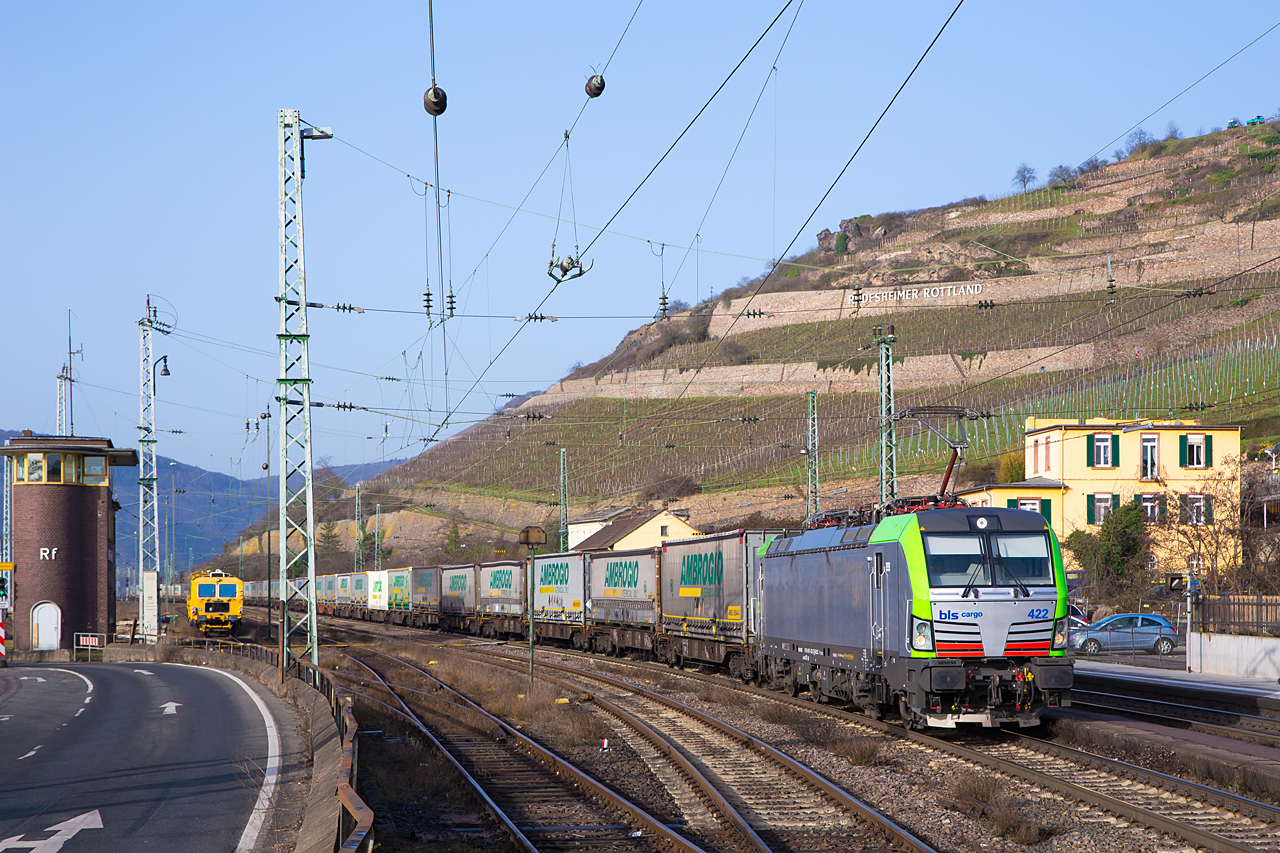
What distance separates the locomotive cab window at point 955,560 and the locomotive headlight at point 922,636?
1.89ft

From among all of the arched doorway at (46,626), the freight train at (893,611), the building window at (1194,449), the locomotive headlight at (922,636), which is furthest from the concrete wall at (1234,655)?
the arched doorway at (46,626)

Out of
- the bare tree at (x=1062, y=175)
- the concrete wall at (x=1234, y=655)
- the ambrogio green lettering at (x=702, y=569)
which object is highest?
the bare tree at (x=1062, y=175)

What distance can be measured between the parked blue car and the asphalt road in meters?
25.1

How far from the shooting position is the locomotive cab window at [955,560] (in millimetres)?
16016

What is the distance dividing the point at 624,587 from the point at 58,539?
29.1 m

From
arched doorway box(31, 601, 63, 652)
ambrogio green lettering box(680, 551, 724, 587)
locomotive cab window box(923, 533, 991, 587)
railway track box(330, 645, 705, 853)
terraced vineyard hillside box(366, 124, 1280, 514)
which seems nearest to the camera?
railway track box(330, 645, 705, 853)

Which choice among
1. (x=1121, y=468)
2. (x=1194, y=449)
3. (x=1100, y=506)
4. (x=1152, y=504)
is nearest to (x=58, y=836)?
(x=1100, y=506)

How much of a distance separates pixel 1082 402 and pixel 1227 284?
4018 centimetres

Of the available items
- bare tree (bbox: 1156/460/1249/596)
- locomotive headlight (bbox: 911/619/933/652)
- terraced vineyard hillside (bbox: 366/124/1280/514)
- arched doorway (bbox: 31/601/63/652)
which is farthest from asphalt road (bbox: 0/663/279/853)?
terraced vineyard hillside (bbox: 366/124/1280/514)

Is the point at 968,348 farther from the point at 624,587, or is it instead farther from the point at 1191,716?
the point at 1191,716

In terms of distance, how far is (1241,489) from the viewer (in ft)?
172

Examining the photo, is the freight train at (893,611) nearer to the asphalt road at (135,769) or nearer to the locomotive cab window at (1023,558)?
the locomotive cab window at (1023,558)

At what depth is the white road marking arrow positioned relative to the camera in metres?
11.2

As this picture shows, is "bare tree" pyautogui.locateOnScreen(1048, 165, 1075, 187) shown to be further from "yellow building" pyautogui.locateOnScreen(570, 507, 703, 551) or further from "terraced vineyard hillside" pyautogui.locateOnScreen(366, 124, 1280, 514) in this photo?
"yellow building" pyautogui.locateOnScreen(570, 507, 703, 551)
